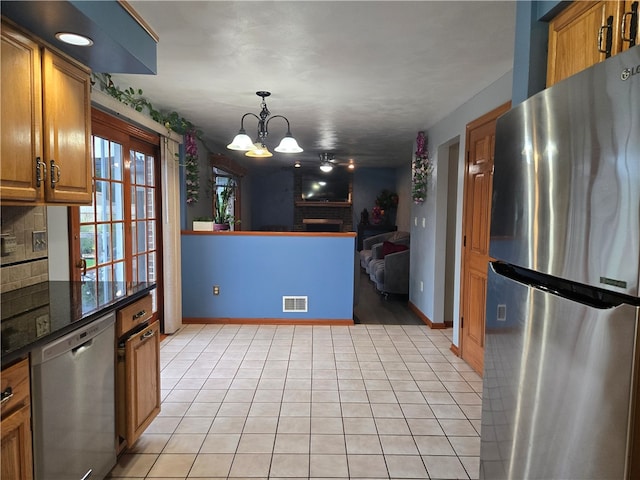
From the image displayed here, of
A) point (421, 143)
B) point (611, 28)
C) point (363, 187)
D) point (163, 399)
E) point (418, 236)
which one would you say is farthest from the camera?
point (363, 187)

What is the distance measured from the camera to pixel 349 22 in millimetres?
2074

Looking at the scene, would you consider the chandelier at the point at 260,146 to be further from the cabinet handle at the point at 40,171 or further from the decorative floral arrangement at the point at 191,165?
the cabinet handle at the point at 40,171

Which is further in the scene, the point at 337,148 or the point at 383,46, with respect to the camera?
the point at 337,148

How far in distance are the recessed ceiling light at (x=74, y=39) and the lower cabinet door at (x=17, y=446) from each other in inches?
58.9

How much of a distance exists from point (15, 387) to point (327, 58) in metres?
2.37

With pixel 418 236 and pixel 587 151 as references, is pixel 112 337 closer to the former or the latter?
pixel 587 151

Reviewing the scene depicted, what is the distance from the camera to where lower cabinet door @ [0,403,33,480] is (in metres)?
1.18

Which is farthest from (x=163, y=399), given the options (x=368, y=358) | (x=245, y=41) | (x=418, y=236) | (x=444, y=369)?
(x=418, y=236)

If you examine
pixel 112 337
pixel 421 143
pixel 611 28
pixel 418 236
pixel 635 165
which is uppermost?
pixel 421 143

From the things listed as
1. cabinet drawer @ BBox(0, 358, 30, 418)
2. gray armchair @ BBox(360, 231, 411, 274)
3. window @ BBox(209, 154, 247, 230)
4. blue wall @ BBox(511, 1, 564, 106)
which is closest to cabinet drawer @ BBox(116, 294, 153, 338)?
cabinet drawer @ BBox(0, 358, 30, 418)

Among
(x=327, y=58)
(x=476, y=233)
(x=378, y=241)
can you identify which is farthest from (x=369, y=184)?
(x=327, y=58)

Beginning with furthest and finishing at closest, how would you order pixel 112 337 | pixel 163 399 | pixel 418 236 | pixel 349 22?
pixel 418 236 → pixel 163 399 → pixel 349 22 → pixel 112 337

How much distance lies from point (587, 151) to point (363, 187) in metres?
8.70

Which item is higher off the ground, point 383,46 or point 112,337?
point 383,46
